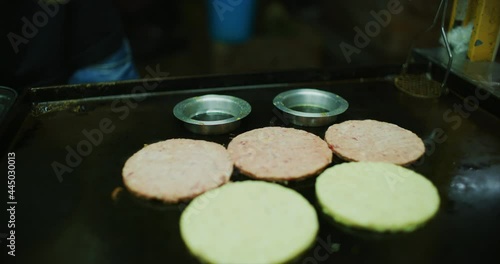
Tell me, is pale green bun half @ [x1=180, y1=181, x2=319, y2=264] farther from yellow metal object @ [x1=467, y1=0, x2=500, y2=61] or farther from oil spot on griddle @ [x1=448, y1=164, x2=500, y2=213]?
yellow metal object @ [x1=467, y1=0, x2=500, y2=61]

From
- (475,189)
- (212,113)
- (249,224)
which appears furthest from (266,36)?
(249,224)

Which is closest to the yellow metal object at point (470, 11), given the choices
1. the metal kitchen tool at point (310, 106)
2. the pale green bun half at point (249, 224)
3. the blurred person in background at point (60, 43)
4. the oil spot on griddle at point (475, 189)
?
the metal kitchen tool at point (310, 106)

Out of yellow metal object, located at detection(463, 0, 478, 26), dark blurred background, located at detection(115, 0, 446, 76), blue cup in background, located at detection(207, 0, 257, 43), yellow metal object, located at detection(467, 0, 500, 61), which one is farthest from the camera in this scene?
dark blurred background, located at detection(115, 0, 446, 76)

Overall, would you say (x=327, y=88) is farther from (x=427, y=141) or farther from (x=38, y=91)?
(x=38, y=91)

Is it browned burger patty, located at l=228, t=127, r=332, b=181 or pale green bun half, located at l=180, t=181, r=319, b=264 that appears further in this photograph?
browned burger patty, located at l=228, t=127, r=332, b=181

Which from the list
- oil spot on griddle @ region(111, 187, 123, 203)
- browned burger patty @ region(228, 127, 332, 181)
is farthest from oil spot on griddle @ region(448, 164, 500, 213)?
oil spot on griddle @ region(111, 187, 123, 203)

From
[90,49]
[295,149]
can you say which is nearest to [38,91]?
[90,49]

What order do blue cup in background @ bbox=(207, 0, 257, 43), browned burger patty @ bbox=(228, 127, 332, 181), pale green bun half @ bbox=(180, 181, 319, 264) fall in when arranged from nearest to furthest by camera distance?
pale green bun half @ bbox=(180, 181, 319, 264)
browned burger patty @ bbox=(228, 127, 332, 181)
blue cup in background @ bbox=(207, 0, 257, 43)
